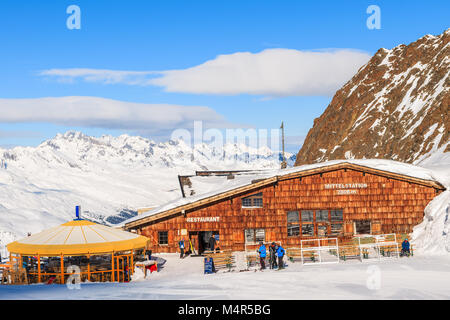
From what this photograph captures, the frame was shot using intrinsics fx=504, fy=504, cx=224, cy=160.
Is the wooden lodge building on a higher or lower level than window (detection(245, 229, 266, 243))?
higher

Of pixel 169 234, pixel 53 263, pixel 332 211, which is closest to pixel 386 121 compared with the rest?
pixel 332 211

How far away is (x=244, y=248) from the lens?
34.2m

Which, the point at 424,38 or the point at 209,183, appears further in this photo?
the point at 424,38

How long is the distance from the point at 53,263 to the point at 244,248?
13.0 meters

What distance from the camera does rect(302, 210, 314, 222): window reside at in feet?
113

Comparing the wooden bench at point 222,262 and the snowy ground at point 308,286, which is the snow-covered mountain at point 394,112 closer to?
the wooden bench at point 222,262

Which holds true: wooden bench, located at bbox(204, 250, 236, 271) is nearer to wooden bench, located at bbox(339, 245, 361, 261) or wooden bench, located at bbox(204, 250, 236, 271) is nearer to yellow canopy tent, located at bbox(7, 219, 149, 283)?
yellow canopy tent, located at bbox(7, 219, 149, 283)

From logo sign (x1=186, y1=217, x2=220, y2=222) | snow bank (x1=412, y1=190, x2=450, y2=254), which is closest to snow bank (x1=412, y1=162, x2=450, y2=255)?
snow bank (x1=412, y1=190, x2=450, y2=254)

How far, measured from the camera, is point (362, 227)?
34.8m

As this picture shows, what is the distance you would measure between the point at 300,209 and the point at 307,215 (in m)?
0.65

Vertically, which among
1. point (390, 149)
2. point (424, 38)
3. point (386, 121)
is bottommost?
point (390, 149)

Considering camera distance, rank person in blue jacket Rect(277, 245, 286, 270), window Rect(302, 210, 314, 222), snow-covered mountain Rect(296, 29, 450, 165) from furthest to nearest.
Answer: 1. snow-covered mountain Rect(296, 29, 450, 165)
2. window Rect(302, 210, 314, 222)
3. person in blue jacket Rect(277, 245, 286, 270)

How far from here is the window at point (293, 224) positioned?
34469mm

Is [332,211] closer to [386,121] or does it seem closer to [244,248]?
[244,248]
